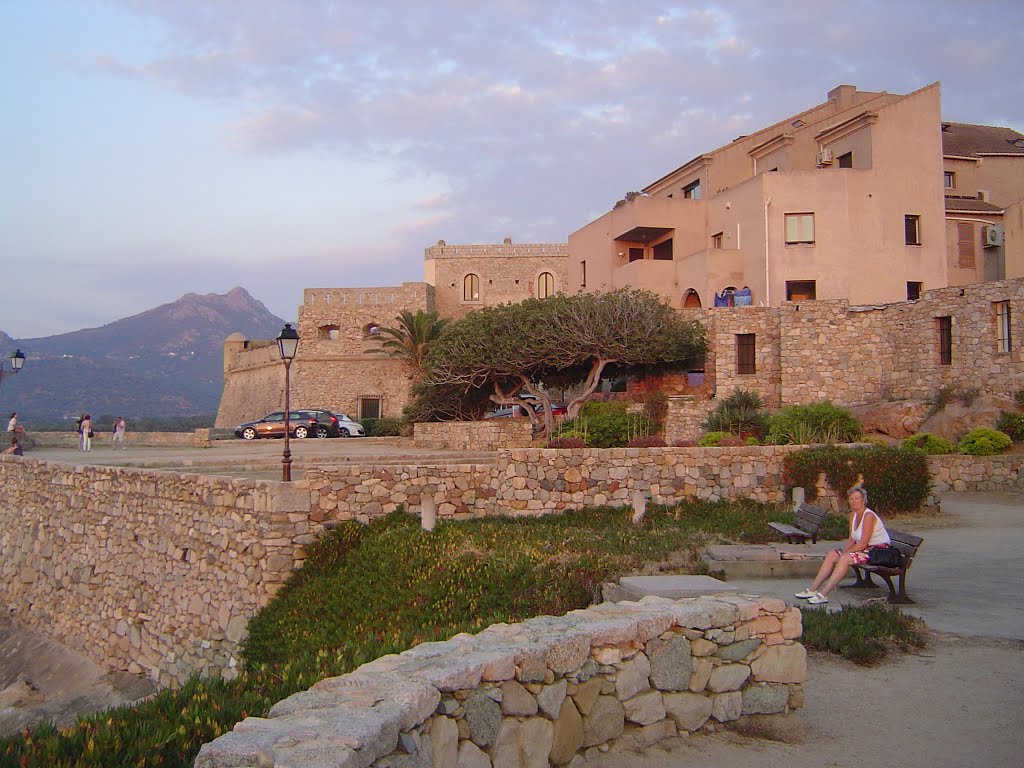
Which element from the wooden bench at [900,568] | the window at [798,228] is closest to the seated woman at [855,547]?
the wooden bench at [900,568]

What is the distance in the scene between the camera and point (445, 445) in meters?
28.2

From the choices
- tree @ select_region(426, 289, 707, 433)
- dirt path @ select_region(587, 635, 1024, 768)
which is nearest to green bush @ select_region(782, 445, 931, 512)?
dirt path @ select_region(587, 635, 1024, 768)

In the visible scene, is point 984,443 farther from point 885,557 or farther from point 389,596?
point 389,596

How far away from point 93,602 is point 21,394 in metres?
118

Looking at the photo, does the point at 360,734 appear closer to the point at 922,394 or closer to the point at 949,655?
the point at 949,655

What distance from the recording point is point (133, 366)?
152 m

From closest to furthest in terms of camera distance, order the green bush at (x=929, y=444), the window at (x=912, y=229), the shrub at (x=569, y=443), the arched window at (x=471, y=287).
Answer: the shrub at (x=569, y=443) < the green bush at (x=929, y=444) < the window at (x=912, y=229) < the arched window at (x=471, y=287)

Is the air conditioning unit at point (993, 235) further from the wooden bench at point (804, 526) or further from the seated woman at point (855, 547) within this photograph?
the seated woman at point (855, 547)

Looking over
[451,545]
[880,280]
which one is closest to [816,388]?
[880,280]

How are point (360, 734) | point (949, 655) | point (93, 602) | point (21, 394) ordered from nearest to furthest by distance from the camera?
point (360, 734) → point (949, 655) → point (93, 602) → point (21, 394)

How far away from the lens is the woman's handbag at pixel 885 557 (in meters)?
8.34

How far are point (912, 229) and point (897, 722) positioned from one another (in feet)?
86.9

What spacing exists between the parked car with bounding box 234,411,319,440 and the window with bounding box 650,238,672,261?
52.7ft

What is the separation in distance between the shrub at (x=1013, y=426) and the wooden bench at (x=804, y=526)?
1008 cm
